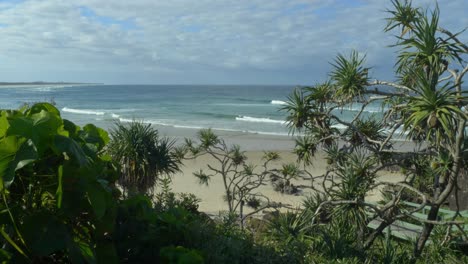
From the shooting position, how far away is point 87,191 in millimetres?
2242

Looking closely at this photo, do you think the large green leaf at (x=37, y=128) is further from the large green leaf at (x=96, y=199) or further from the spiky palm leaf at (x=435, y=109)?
the spiky palm leaf at (x=435, y=109)

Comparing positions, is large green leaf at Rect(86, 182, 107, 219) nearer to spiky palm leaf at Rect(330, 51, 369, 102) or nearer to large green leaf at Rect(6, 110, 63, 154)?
large green leaf at Rect(6, 110, 63, 154)

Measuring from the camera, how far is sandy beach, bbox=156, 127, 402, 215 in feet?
45.6

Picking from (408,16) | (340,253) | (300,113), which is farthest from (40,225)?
(408,16)

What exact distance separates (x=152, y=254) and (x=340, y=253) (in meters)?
1.65

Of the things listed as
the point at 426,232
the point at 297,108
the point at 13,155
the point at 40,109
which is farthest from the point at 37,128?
the point at 426,232

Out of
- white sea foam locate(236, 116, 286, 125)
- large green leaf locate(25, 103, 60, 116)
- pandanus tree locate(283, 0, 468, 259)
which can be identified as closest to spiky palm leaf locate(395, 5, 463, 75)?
pandanus tree locate(283, 0, 468, 259)

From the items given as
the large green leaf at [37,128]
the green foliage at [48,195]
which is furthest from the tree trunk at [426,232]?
the large green leaf at [37,128]

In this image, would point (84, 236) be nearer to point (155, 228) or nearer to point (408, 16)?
point (155, 228)

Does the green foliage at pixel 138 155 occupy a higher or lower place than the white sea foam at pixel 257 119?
higher

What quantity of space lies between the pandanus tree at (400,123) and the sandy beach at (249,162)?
2.24 feet

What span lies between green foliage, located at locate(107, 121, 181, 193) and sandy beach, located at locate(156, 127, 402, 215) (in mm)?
793

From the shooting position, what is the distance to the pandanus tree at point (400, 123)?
4.63 metres

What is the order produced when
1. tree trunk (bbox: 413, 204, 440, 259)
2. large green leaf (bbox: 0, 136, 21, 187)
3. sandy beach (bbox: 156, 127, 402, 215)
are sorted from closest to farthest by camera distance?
large green leaf (bbox: 0, 136, 21, 187) → tree trunk (bbox: 413, 204, 440, 259) → sandy beach (bbox: 156, 127, 402, 215)
